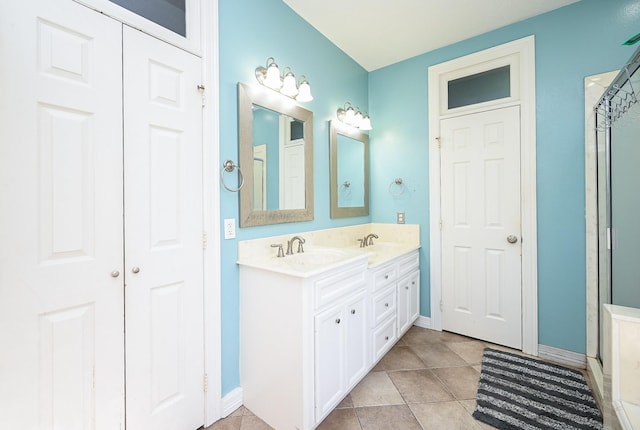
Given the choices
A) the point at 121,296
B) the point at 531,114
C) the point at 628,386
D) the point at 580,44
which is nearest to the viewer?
the point at 628,386

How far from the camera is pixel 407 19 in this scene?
90.0 inches

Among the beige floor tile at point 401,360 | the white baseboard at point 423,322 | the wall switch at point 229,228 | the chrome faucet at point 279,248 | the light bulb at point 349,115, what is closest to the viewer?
the wall switch at point 229,228

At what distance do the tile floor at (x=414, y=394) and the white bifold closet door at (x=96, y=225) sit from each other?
639 millimetres

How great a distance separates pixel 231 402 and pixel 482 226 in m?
2.40

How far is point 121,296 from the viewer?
1272mm

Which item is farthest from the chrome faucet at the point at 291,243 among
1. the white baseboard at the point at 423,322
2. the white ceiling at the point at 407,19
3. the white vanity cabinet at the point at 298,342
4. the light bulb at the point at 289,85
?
the white ceiling at the point at 407,19

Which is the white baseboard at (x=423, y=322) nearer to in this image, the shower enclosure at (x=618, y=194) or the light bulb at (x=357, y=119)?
the shower enclosure at (x=618, y=194)

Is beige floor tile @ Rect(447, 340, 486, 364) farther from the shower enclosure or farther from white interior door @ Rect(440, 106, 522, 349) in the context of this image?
the shower enclosure

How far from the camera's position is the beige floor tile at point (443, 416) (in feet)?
5.13

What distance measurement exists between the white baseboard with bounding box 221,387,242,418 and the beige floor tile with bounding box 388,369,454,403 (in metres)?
1.05

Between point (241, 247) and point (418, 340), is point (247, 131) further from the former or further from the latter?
point (418, 340)

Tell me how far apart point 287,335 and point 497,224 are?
205 centimetres

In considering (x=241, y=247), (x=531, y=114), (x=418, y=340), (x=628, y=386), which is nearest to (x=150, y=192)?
(x=241, y=247)

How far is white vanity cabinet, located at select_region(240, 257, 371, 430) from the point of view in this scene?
1.45 meters
